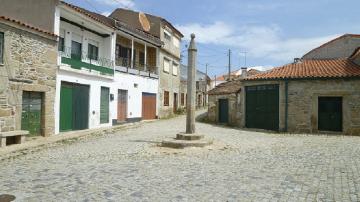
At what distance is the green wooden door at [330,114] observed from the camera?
1859 cm

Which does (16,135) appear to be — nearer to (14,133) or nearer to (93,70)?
(14,133)

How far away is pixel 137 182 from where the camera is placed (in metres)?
7.10

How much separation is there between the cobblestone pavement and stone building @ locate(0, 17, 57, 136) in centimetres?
246

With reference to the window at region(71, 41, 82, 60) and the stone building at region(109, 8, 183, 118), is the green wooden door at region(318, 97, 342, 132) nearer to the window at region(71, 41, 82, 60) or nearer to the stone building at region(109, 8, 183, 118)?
the stone building at region(109, 8, 183, 118)

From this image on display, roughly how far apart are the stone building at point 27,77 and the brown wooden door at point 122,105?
706 centimetres

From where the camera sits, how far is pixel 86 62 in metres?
19.1

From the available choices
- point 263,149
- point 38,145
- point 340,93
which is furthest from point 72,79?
point 340,93

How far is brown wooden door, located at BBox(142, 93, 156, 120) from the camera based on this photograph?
84.2 ft

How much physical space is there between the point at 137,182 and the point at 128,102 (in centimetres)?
1646

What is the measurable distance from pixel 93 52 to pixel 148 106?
6773mm

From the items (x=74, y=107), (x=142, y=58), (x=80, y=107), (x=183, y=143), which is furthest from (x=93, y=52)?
(x=183, y=143)

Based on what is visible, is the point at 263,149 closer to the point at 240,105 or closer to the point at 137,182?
the point at 137,182

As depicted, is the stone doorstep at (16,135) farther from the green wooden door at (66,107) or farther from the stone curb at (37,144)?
the green wooden door at (66,107)

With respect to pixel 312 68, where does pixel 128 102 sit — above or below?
below
